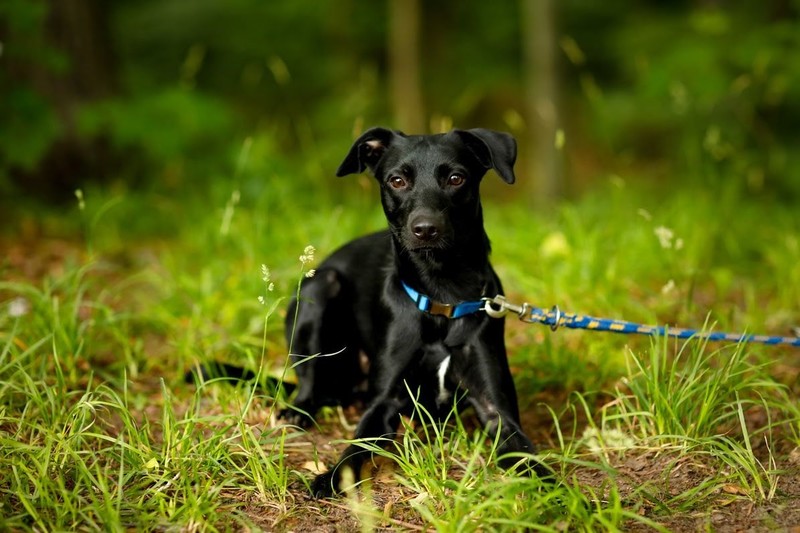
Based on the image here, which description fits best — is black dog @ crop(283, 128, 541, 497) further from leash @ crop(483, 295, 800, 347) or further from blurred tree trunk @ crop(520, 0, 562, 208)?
blurred tree trunk @ crop(520, 0, 562, 208)

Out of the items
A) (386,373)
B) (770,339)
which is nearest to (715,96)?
(770,339)

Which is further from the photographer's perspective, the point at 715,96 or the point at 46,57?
the point at 715,96

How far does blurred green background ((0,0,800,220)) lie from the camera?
583cm

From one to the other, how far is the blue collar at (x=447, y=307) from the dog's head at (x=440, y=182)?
21 cm

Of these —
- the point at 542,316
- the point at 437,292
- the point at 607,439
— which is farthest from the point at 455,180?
the point at 607,439

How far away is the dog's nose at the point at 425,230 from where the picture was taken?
267 centimetres

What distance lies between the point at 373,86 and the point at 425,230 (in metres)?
8.39

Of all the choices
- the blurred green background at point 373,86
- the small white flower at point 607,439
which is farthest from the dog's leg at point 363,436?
the blurred green background at point 373,86

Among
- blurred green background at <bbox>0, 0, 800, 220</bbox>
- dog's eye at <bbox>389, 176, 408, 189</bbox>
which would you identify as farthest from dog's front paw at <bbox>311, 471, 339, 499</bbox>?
blurred green background at <bbox>0, 0, 800, 220</bbox>

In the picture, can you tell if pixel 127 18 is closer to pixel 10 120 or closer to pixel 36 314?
pixel 10 120

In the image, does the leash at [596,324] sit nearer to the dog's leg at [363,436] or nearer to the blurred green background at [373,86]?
the dog's leg at [363,436]

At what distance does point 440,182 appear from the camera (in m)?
2.85

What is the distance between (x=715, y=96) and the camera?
20.9ft

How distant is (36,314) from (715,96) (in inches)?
218
